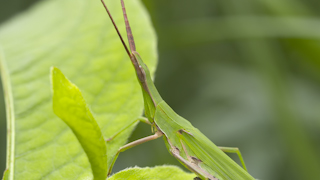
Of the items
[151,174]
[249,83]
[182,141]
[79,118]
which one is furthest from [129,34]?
[249,83]

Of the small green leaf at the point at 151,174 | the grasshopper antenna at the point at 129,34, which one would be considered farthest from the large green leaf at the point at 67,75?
the small green leaf at the point at 151,174

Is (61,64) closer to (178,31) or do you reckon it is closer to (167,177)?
(167,177)

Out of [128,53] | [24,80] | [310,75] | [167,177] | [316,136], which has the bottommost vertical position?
[316,136]

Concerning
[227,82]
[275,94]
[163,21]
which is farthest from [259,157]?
[163,21]

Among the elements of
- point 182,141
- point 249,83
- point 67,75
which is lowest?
Answer: point 249,83

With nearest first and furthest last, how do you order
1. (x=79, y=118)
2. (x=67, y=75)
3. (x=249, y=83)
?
Answer: (x=79, y=118) < (x=67, y=75) < (x=249, y=83)

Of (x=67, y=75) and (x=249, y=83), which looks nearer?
(x=67, y=75)

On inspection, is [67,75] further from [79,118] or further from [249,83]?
[249,83]
